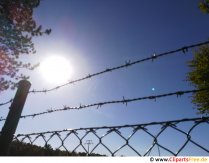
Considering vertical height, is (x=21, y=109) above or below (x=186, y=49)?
below

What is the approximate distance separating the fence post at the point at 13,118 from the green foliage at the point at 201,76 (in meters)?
17.0

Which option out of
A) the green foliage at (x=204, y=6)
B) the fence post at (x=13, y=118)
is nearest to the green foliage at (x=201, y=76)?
the green foliage at (x=204, y=6)

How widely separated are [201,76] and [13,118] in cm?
1848

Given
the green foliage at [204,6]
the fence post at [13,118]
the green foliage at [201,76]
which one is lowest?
the fence post at [13,118]

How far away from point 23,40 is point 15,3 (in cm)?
294

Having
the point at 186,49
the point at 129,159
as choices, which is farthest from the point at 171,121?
the point at 186,49

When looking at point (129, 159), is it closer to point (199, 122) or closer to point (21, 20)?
point (199, 122)

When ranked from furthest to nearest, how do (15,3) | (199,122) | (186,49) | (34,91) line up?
(15,3) < (34,91) < (186,49) < (199,122)

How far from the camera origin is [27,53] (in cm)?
2253

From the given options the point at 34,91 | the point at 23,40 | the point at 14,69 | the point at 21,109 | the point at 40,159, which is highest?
the point at 23,40

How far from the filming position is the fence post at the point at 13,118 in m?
4.03

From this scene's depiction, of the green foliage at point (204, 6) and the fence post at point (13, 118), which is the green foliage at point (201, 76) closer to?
the green foliage at point (204, 6)

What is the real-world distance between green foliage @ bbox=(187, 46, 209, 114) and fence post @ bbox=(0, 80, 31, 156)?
1699 cm

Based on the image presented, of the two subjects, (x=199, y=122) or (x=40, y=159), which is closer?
(x=199, y=122)
